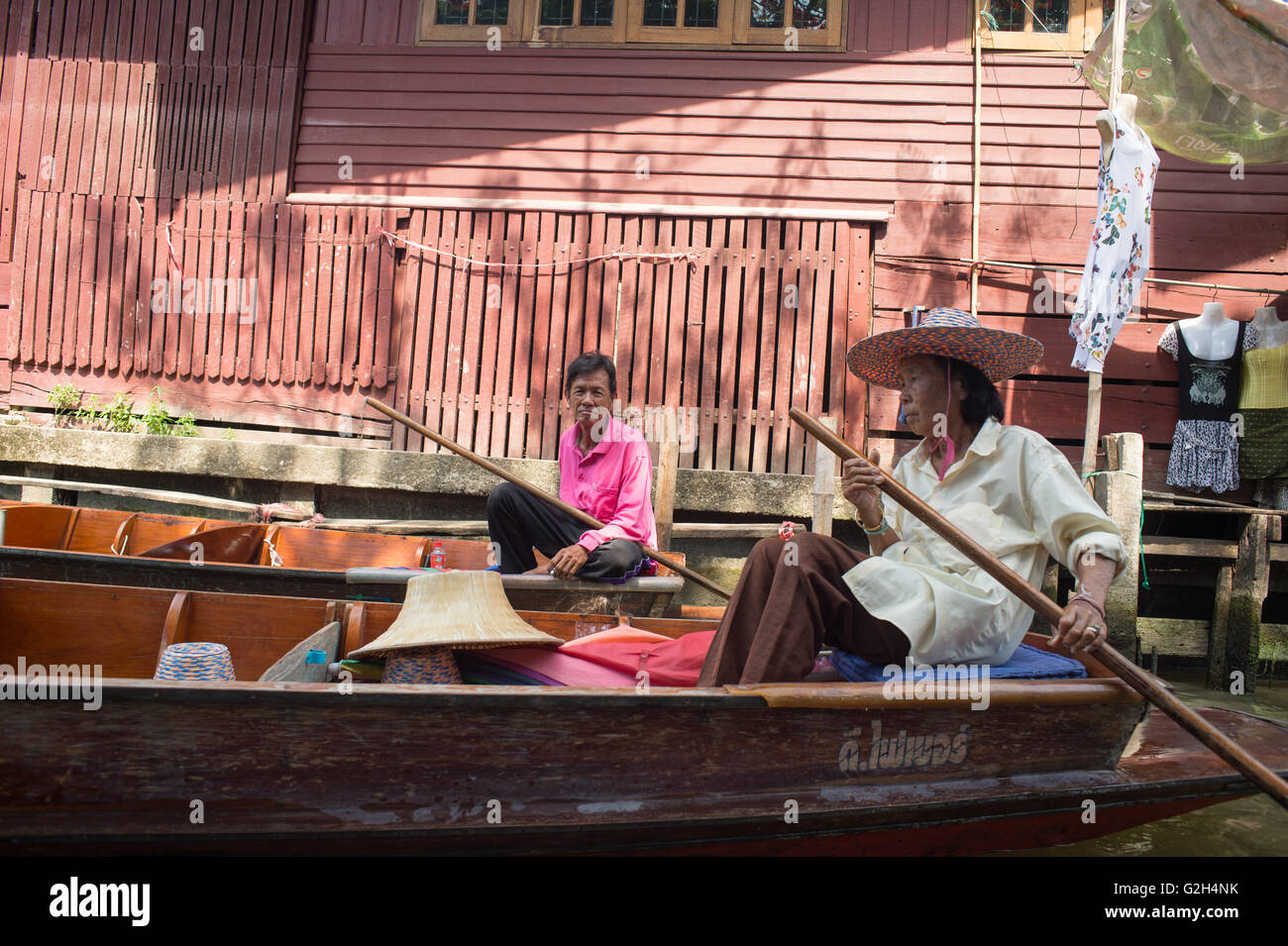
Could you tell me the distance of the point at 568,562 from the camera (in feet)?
12.6

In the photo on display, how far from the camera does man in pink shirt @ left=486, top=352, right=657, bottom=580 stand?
13.5ft

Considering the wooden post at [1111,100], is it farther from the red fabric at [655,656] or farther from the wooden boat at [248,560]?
the red fabric at [655,656]

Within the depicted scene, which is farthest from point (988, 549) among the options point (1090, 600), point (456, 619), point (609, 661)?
point (456, 619)

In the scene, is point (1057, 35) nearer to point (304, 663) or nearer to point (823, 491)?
point (823, 491)

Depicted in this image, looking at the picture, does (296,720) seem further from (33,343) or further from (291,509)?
(33,343)

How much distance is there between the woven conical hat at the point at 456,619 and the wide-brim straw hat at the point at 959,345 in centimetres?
139

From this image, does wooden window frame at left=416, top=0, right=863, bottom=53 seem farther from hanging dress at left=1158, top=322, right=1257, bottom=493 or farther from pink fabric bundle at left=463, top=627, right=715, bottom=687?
pink fabric bundle at left=463, top=627, right=715, bottom=687

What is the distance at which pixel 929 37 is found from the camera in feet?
21.4

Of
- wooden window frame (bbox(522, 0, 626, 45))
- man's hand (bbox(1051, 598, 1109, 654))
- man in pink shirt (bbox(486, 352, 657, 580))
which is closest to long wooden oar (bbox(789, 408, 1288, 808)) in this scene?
man's hand (bbox(1051, 598, 1109, 654))

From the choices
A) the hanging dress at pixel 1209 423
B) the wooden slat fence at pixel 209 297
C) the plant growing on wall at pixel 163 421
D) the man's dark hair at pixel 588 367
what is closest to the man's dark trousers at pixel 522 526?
the man's dark hair at pixel 588 367

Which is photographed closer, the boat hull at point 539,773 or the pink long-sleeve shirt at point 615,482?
the boat hull at point 539,773

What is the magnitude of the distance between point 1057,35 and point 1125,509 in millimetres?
3724

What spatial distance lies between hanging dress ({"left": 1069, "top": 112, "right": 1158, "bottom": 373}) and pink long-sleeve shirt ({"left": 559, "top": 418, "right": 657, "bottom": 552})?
2.80 metres

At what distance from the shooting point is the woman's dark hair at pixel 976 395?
2715 millimetres
